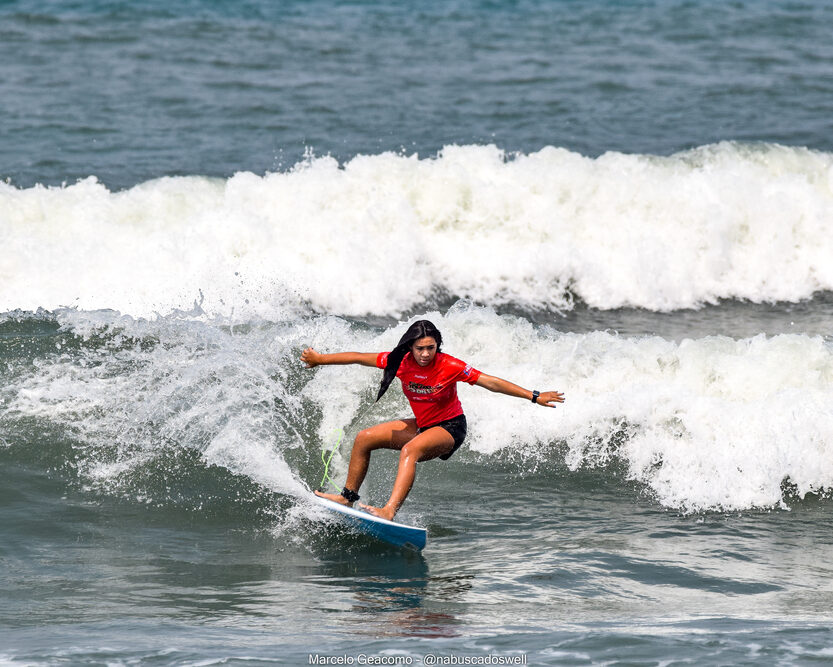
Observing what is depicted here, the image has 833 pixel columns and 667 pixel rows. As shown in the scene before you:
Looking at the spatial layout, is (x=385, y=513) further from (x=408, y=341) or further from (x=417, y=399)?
(x=408, y=341)

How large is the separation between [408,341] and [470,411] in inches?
88.9

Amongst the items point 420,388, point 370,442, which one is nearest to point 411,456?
point 370,442

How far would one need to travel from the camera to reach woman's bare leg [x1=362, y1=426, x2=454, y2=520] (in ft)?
23.6

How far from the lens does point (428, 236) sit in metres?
14.2

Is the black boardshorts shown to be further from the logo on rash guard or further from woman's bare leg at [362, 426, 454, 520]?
the logo on rash guard

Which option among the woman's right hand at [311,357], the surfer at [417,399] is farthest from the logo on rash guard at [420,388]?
the woman's right hand at [311,357]

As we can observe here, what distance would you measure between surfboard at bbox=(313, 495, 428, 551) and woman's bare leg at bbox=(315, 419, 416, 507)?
26 centimetres

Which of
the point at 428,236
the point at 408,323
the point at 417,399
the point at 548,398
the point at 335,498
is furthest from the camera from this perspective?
the point at 428,236

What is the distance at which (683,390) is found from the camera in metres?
9.39

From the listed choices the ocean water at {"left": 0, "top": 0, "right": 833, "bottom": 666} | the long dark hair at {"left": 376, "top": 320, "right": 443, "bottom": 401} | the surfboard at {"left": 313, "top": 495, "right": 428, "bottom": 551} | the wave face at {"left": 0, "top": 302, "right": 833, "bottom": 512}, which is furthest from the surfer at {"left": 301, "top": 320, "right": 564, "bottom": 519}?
the wave face at {"left": 0, "top": 302, "right": 833, "bottom": 512}

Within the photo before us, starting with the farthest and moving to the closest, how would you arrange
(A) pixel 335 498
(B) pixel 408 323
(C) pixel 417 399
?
1. (B) pixel 408 323
2. (C) pixel 417 399
3. (A) pixel 335 498

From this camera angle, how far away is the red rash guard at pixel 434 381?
745 cm

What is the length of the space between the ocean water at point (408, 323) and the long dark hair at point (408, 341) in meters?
1.08

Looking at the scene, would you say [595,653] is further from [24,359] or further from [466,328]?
[24,359]
